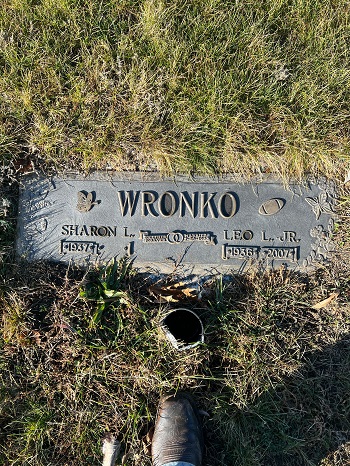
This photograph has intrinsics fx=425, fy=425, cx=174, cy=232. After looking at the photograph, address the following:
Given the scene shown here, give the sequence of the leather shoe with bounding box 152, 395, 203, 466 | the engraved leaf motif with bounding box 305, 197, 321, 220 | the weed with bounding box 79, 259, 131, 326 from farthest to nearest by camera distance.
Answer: the engraved leaf motif with bounding box 305, 197, 321, 220
the weed with bounding box 79, 259, 131, 326
the leather shoe with bounding box 152, 395, 203, 466

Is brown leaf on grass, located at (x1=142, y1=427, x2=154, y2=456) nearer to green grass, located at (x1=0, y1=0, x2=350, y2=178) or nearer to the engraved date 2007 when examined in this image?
the engraved date 2007

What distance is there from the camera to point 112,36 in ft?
8.30

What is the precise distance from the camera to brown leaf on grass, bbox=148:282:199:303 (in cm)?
242

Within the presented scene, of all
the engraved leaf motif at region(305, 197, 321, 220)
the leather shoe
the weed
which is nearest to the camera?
the leather shoe

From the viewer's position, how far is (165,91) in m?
2.50

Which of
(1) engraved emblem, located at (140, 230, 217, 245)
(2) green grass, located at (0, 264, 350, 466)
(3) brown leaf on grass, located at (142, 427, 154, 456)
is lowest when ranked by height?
(3) brown leaf on grass, located at (142, 427, 154, 456)

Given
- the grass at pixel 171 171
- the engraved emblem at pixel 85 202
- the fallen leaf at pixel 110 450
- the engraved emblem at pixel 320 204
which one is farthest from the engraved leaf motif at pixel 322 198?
the fallen leaf at pixel 110 450

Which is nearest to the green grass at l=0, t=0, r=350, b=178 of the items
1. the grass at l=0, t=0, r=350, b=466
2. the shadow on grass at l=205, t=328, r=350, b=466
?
the grass at l=0, t=0, r=350, b=466

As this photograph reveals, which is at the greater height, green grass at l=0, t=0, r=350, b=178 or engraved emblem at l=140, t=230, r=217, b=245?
green grass at l=0, t=0, r=350, b=178

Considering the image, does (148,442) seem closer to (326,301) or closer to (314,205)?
(326,301)

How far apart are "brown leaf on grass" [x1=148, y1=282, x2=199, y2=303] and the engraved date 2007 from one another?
0.92 feet

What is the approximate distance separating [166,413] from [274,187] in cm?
141

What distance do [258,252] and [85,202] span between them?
3.40 feet

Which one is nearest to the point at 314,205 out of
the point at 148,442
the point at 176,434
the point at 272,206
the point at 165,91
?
the point at 272,206
